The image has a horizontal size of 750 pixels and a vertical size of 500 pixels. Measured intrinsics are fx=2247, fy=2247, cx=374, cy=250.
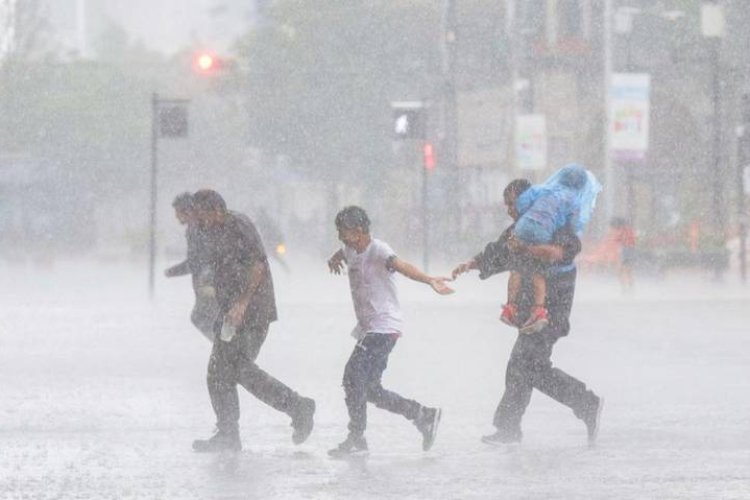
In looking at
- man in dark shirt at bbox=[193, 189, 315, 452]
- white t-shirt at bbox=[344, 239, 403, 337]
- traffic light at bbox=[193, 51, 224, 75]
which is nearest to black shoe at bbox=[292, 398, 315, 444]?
man in dark shirt at bbox=[193, 189, 315, 452]

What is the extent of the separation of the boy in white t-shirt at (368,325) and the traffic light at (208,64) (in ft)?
77.2

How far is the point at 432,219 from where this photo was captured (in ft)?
217

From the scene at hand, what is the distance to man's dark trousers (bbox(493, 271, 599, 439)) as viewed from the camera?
40.5ft

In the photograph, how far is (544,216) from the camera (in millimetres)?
12133

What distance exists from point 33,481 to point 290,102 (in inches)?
2493

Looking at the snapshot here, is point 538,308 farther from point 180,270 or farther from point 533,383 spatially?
point 180,270

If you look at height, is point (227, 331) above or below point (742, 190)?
below

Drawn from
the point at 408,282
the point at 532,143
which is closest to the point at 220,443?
the point at 408,282

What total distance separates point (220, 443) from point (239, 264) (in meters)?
0.99

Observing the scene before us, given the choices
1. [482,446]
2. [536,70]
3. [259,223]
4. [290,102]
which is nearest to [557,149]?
[536,70]

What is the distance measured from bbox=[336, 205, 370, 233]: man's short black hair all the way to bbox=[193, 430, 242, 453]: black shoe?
4.55 feet

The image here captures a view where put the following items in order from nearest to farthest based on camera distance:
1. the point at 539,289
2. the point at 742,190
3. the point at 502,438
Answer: the point at 539,289 → the point at 502,438 → the point at 742,190

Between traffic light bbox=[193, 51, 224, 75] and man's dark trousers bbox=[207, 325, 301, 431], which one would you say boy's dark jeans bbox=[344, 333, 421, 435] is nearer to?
man's dark trousers bbox=[207, 325, 301, 431]

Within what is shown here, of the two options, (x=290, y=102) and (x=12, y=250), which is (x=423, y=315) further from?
(x=290, y=102)
